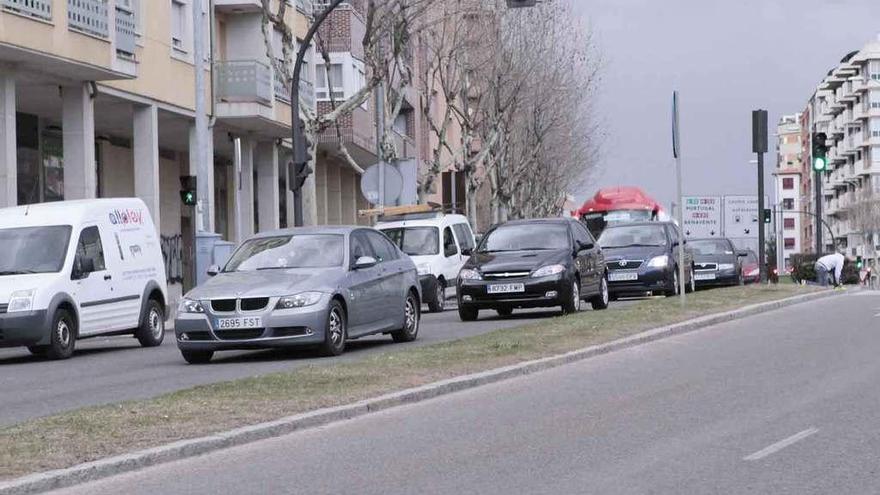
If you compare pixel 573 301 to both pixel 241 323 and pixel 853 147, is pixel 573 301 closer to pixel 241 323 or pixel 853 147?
pixel 241 323

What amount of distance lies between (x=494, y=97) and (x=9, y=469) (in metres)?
50.5

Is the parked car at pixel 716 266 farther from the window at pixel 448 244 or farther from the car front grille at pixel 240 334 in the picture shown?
the car front grille at pixel 240 334

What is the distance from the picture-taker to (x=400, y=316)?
21.5 meters

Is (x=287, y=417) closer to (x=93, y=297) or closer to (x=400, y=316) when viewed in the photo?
(x=400, y=316)

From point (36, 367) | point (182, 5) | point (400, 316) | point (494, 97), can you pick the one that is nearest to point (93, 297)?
point (36, 367)

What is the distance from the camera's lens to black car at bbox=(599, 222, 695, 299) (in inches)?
1344

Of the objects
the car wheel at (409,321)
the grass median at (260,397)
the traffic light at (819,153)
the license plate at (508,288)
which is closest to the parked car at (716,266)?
the traffic light at (819,153)

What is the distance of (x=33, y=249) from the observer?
22.0 meters

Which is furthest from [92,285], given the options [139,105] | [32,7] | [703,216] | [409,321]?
[703,216]

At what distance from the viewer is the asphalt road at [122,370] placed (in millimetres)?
15242

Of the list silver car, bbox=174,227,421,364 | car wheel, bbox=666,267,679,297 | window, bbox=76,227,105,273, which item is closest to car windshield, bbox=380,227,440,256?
car wheel, bbox=666,267,679,297

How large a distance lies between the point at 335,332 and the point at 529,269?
7.73 m

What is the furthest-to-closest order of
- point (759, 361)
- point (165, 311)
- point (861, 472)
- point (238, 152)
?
1. point (238, 152)
2. point (165, 311)
3. point (759, 361)
4. point (861, 472)

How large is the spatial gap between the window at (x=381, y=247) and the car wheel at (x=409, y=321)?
0.58 metres
